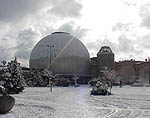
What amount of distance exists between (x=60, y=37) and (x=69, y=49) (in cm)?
813

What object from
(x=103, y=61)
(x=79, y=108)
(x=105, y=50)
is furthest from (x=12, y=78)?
(x=105, y=50)

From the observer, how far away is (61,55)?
393 ft

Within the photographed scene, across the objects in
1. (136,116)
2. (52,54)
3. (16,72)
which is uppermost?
(52,54)

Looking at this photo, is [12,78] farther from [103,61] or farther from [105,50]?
[105,50]

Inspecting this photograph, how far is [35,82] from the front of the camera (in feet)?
258

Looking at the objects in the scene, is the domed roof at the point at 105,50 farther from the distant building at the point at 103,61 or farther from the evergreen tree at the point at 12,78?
the evergreen tree at the point at 12,78

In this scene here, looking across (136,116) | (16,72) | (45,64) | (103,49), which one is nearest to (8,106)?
(136,116)

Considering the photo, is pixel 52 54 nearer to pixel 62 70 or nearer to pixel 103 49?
pixel 62 70

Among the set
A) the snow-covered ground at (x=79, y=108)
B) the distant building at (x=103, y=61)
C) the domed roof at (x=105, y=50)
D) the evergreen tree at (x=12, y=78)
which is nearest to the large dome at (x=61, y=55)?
the distant building at (x=103, y=61)

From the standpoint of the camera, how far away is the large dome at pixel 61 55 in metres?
119

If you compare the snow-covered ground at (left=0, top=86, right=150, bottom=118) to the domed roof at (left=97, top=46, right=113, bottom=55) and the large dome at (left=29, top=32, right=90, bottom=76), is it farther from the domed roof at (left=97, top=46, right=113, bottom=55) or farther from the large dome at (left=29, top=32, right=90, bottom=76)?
the domed roof at (left=97, top=46, right=113, bottom=55)

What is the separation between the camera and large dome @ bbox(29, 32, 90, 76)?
119 meters

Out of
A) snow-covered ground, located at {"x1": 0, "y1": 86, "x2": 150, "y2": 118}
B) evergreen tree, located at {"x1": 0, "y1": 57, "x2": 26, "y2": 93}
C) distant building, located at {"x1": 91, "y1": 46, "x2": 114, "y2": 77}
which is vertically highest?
distant building, located at {"x1": 91, "y1": 46, "x2": 114, "y2": 77}

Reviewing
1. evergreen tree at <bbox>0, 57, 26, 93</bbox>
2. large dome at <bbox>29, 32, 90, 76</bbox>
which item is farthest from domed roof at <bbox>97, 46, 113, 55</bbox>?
evergreen tree at <bbox>0, 57, 26, 93</bbox>
